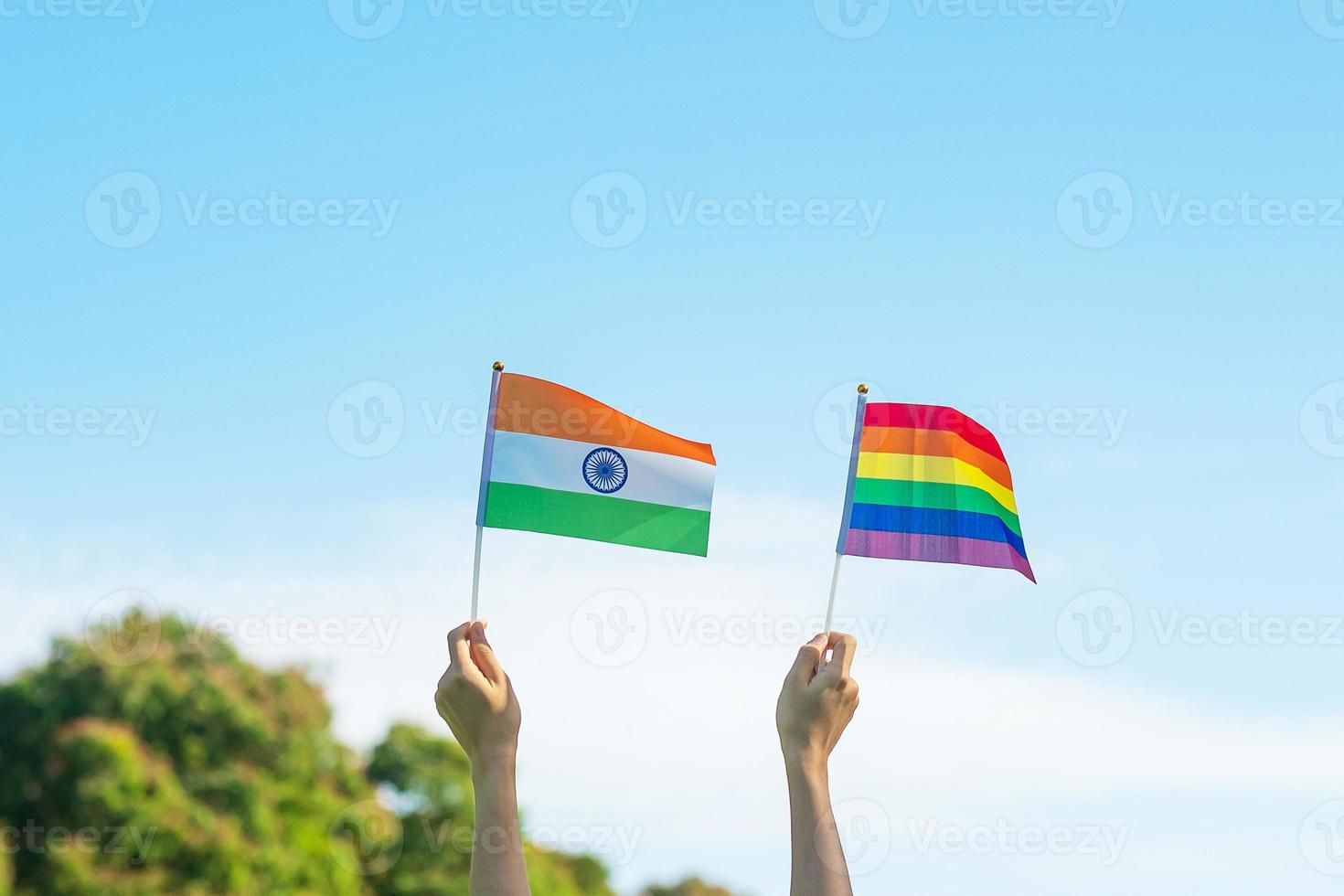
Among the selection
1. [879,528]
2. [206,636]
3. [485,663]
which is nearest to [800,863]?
[485,663]

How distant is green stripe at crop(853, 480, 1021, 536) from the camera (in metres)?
7.22

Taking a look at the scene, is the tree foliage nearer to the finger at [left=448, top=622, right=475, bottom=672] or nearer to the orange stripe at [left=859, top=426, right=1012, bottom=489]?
the orange stripe at [left=859, top=426, right=1012, bottom=489]

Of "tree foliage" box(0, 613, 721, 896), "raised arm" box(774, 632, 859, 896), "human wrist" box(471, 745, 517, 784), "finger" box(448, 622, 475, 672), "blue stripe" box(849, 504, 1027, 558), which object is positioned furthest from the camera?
"tree foliage" box(0, 613, 721, 896)

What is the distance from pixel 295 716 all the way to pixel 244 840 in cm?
279

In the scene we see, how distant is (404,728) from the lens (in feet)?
97.3

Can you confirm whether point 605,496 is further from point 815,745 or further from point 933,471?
point 815,745

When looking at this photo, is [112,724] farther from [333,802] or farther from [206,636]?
[333,802]

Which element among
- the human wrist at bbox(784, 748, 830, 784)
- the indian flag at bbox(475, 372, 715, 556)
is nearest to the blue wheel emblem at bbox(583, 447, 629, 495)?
the indian flag at bbox(475, 372, 715, 556)

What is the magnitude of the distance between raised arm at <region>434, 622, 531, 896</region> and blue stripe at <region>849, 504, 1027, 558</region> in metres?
3.03

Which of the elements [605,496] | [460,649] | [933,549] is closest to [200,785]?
[605,496]

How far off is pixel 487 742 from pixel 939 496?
3546 mm

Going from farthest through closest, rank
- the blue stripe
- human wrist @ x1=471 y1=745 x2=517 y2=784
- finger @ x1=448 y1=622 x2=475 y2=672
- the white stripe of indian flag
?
the blue stripe < the white stripe of indian flag < finger @ x1=448 y1=622 x2=475 y2=672 < human wrist @ x1=471 y1=745 x2=517 y2=784

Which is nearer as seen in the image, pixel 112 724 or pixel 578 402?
pixel 578 402

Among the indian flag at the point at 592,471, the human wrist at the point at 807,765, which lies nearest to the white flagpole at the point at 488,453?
the indian flag at the point at 592,471
